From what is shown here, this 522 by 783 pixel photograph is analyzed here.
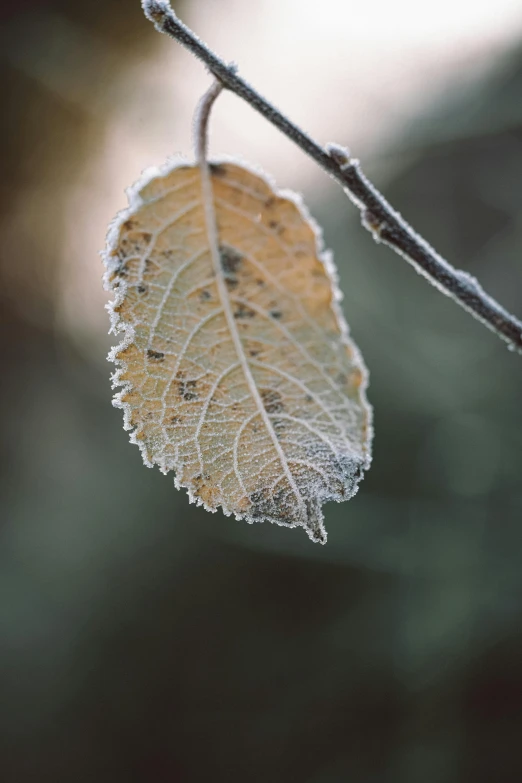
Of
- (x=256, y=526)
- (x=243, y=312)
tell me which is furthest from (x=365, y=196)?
(x=256, y=526)

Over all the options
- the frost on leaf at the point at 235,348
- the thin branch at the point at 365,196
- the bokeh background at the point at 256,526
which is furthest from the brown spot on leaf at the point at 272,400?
the bokeh background at the point at 256,526

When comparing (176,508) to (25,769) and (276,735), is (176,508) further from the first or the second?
(25,769)

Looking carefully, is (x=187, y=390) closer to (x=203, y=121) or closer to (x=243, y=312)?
(x=243, y=312)

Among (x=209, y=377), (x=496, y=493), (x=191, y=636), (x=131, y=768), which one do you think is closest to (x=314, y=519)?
(x=209, y=377)

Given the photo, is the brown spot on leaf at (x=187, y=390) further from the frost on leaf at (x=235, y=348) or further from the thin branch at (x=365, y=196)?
the thin branch at (x=365, y=196)

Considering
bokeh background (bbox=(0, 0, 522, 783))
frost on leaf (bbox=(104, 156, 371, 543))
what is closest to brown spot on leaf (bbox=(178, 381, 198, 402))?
frost on leaf (bbox=(104, 156, 371, 543))

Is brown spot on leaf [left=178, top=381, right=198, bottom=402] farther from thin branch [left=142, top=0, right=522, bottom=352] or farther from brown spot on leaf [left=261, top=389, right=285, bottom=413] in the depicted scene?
thin branch [left=142, top=0, right=522, bottom=352]
